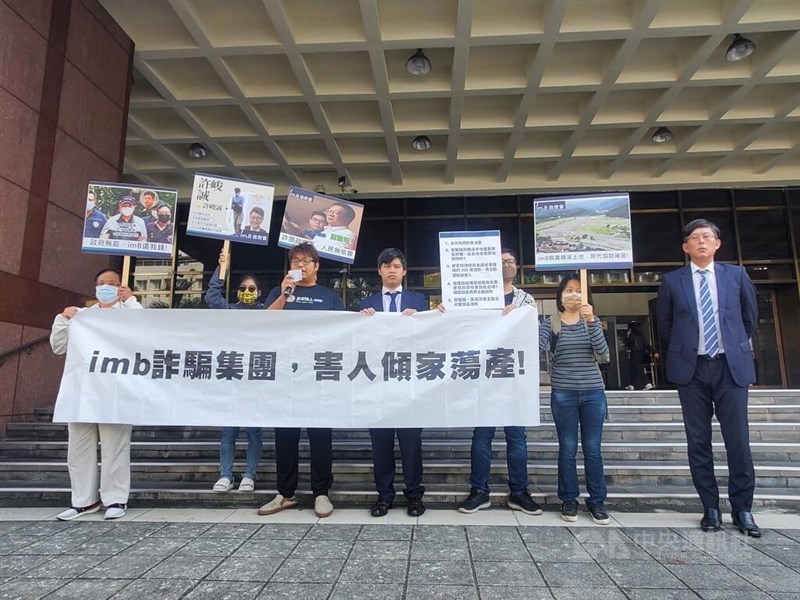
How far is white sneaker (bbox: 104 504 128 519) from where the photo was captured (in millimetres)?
3770

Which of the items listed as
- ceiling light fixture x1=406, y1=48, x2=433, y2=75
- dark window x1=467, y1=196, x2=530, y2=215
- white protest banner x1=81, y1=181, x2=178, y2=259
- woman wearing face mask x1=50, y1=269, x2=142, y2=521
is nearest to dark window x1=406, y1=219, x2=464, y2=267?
dark window x1=467, y1=196, x2=530, y2=215

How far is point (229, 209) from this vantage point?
4395mm

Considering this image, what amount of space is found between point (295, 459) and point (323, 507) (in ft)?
1.46

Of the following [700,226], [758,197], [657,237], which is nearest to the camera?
[700,226]

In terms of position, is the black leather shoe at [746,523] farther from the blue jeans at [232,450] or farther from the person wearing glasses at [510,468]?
the blue jeans at [232,450]

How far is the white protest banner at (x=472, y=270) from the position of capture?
155 inches

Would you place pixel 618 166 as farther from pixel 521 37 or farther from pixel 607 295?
pixel 521 37

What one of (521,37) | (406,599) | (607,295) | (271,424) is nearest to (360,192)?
(521,37)

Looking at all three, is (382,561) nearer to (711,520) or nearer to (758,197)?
(711,520)

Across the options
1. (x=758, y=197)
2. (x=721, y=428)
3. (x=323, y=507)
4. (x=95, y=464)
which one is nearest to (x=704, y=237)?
(x=721, y=428)

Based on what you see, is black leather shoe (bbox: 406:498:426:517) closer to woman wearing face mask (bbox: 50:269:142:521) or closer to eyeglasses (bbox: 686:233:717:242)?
woman wearing face mask (bbox: 50:269:142:521)

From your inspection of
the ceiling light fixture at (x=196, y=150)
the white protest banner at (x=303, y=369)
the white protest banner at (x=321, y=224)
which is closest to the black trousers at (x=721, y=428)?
the white protest banner at (x=303, y=369)

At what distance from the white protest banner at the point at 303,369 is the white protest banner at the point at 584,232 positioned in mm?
536

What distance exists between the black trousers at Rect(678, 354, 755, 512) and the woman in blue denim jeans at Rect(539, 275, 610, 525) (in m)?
0.63
